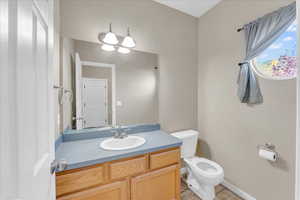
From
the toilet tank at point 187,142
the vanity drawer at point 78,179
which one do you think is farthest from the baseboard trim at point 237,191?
the vanity drawer at point 78,179

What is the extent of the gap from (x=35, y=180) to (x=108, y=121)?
1.11 m

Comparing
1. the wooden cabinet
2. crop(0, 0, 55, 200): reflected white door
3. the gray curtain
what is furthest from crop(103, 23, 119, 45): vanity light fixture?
the gray curtain

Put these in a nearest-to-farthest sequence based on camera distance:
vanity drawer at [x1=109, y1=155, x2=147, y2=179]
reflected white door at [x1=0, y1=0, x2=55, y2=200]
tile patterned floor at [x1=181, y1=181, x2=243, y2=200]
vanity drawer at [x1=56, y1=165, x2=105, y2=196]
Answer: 1. reflected white door at [x1=0, y1=0, x2=55, y2=200]
2. vanity drawer at [x1=56, y1=165, x2=105, y2=196]
3. vanity drawer at [x1=109, y1=155, x2=147, y2=179]
4. tile patterned floor at [x1=181, y1=181, x2=243, y2=200]

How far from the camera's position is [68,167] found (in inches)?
36.4

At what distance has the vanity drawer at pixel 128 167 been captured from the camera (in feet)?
3.59

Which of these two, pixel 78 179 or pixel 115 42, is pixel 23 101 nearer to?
pixel 78 179

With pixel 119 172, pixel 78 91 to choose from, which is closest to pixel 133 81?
pixel 78 91

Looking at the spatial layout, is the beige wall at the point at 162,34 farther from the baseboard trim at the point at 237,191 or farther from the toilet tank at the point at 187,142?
the baseboard trim at the point at 237,191

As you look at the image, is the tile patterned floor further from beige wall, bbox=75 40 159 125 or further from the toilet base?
beige wall, bbox=75 40 159 125

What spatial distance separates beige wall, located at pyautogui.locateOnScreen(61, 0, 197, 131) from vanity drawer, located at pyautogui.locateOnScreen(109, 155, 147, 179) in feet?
2.60

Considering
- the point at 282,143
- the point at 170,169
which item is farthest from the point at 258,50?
the point at 170,169

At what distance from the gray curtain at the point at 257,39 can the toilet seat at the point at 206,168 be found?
895mm

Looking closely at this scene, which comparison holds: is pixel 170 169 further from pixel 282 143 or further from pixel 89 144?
pixel 282 143

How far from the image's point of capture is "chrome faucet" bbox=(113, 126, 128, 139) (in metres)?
1.48
